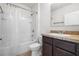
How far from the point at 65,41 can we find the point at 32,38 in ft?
4.68

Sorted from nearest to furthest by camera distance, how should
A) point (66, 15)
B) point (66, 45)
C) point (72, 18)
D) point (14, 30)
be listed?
point (66, 45)
point (72, 18)
point (66, 15)
point (14, 30)

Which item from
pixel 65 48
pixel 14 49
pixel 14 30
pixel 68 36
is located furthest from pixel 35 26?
pixel 65 48

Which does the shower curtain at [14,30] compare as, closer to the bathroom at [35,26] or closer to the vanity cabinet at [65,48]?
the bathroom at [35,26]

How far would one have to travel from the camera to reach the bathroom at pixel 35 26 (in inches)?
67.4

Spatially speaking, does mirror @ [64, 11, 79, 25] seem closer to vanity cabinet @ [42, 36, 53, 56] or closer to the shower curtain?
vanity cabinet @ [42, 36, 53, 56]

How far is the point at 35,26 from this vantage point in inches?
99.5

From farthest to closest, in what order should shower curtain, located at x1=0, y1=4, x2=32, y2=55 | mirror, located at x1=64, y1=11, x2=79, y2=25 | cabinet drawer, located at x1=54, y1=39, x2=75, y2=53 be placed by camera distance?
shower curtain, located at x1=0, y1=4, x2=32, y2=55 → mirror, located at x1=64, y1=11, x2=79, y2=25 → cabinet drawer, located at x1=54, y1=39, x2=75, y2=53

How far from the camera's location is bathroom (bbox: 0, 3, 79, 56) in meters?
1.71

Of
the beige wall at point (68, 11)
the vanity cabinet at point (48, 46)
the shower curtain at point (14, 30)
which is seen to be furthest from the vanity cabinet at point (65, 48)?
the shower curtain at point (14, 30)

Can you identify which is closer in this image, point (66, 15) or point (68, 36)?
point (68, 36)

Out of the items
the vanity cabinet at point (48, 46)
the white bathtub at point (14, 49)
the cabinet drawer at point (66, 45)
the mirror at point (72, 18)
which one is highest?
the mirror at point (72, 18)

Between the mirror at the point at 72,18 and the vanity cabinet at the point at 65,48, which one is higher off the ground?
the mirror at the point at 72,18

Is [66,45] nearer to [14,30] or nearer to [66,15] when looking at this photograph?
[66,15]

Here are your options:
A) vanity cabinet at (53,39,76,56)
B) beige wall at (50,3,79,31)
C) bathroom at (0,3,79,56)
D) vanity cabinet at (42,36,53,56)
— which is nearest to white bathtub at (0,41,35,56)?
bathroom at (0,3,79,56)
